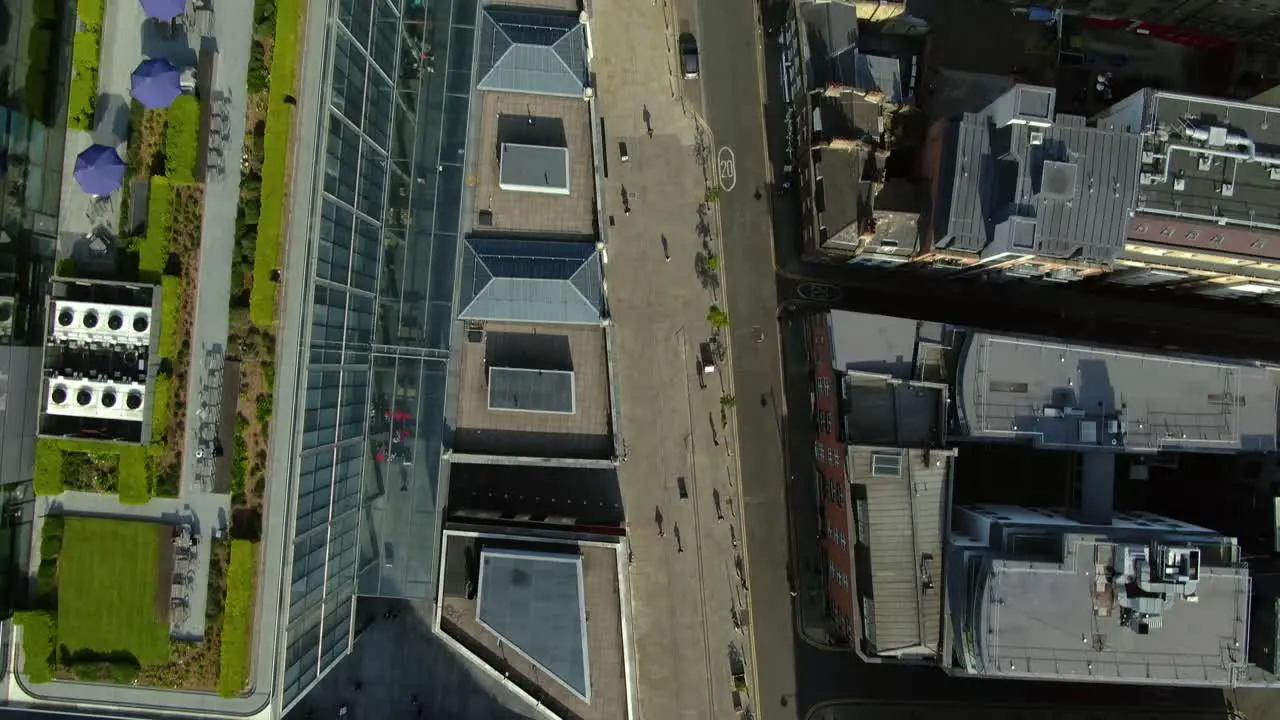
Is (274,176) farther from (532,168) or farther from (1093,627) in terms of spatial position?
(1093,627)

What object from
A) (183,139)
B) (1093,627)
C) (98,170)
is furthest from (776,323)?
(98,170)

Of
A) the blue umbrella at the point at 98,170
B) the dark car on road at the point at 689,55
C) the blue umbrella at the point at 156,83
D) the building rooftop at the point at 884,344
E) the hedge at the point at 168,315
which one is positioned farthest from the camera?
the dark car on road at the point at 689,55

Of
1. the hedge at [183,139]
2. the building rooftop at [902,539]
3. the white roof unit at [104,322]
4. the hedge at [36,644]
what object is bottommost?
the hedge at [36,644]

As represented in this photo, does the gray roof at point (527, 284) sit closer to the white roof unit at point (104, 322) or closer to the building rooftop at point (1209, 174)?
the white roof unit at point (104, 322)

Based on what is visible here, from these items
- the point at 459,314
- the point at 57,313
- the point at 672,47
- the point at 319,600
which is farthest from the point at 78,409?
the point at 672,47

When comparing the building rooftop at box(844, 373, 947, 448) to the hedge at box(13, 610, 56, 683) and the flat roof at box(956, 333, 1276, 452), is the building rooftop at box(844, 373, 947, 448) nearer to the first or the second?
the flat roof at box(956, 333, 1276, 452)

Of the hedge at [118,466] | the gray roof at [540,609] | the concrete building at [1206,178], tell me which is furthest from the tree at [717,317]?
the hedge at [118,466]

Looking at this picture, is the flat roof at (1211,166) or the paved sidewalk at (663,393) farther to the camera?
the paved sidewalk at (663,393)

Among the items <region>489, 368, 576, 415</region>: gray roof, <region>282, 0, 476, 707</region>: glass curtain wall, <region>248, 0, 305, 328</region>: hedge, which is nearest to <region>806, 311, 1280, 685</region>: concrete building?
<region>489, 368, 576, 415</region>: gray roof
